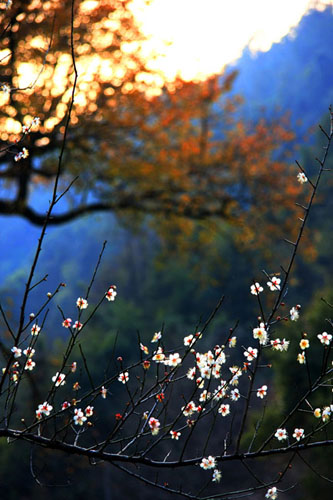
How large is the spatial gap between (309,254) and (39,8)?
6.11 metres

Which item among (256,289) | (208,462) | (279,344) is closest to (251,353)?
A: (279,344)

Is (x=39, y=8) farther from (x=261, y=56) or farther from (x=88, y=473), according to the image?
(x=261, y=56)

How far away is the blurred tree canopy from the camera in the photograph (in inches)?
237

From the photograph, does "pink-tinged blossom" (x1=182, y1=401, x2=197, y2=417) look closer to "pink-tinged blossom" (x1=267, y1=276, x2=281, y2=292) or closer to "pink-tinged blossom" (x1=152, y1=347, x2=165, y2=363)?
"pink-tinged blossom" (x1=152, y1=347, x2=165, y2=363)

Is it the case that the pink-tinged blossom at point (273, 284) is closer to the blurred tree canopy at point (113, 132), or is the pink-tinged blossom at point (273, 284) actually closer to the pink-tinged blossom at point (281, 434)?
the pink-tinged blossom at point (281, 434)

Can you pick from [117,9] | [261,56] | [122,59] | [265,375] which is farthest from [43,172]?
[261,56]

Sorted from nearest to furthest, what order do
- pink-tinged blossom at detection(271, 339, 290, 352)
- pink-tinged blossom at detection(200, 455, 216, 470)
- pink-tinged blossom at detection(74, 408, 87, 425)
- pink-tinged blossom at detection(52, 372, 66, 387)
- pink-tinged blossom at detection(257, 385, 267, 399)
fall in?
pink-tinged blossom at detection(52, 372, 66, 387) → pink-tinged blossom at detection(200, 455, 216, 470) → pink-tinged blossom at detection(74, 408, 87, 425) → pink-tinged blossom at detection(271, 339, 290, 352) → pink-tinged blossom at detection(257, 385, 267, 399)

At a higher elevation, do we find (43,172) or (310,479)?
(43,172)

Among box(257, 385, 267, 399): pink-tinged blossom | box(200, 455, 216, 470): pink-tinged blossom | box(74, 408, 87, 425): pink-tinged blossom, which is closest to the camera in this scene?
box(200, 455, 216, 470): pink-tinged blossom

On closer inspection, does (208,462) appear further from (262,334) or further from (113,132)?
(113,132)

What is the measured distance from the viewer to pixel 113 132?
7.08m

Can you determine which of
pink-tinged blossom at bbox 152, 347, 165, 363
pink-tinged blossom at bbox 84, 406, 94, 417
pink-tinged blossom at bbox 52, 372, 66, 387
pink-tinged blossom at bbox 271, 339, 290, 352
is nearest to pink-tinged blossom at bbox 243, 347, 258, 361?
pink-tinged blossom at bbox 271, 339, 290, 352

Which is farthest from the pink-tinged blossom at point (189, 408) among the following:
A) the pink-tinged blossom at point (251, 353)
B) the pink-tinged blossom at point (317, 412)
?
the pink-tinged blossom at point (317, 412)

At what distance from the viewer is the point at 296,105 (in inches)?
1367
